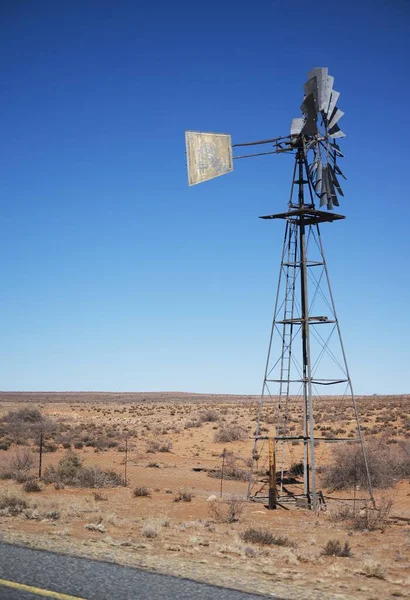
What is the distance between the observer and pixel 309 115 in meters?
17.7

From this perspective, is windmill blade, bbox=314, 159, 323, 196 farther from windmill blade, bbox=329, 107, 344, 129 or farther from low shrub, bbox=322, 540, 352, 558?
low shrub, bbox=322, 540, 352, 558

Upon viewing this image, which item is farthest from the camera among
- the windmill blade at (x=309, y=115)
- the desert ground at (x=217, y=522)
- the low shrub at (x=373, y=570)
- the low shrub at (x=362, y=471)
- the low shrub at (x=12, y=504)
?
the low shrub at (x=362, y=471)

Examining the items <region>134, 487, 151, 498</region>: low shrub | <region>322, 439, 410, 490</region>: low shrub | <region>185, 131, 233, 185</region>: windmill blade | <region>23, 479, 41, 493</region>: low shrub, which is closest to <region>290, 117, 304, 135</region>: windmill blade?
<region>185, 131, 233, 185</region>: windmill blade

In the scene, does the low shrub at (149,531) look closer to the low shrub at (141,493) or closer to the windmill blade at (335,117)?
the low shrub at (141,493)

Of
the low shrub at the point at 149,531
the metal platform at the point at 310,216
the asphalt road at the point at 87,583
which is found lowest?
the low shrub at the point at 149,531

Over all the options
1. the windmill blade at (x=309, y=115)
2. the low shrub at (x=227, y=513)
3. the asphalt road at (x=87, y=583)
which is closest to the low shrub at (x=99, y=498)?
the low shrub at (x=227, y=513)

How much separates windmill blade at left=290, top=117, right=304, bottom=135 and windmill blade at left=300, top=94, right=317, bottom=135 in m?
0.61

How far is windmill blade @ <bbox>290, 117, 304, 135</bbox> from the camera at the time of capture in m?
18.5

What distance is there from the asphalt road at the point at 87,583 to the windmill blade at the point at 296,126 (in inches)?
533

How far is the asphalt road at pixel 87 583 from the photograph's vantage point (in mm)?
7484

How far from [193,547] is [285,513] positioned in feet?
19.3

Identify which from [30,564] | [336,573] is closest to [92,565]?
[30,564]

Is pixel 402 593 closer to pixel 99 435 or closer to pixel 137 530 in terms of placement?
pixel 137 530

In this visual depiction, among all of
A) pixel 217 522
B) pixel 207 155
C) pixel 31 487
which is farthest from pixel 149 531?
pixel 207 155
